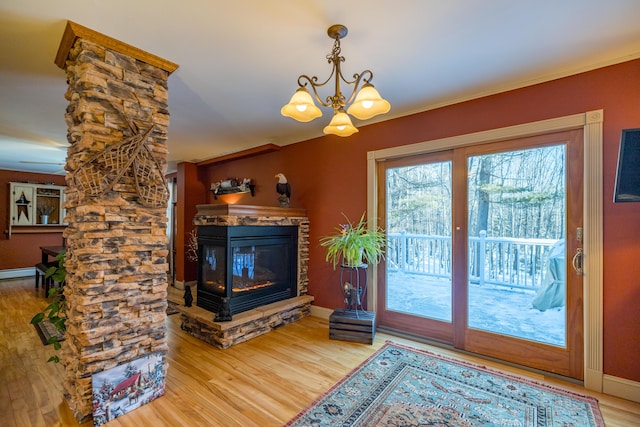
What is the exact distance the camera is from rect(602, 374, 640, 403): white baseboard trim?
2.12m

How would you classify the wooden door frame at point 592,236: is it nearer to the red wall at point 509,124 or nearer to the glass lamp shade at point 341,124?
the red wall at point 509,124

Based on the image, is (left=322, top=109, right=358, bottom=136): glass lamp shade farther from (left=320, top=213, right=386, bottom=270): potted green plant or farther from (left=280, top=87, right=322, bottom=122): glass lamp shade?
(left=320, top=213, right=386, bottom=270): potted green plant

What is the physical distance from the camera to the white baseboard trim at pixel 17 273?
254 inches

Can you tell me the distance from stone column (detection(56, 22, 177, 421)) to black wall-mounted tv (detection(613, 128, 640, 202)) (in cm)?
309

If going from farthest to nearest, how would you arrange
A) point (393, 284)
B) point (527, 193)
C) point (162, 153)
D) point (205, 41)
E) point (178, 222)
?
point (178, 222), point (393, 284), point (527, 193), point (162, 153), point (205, 41)

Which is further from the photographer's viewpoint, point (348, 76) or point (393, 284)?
point (393, 284)

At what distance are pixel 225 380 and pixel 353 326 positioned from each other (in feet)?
4.54

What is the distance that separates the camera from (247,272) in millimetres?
3531

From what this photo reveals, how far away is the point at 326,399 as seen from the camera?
2.13 m

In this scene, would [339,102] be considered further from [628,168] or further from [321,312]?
[321,312]

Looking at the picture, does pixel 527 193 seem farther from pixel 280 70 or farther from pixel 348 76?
pixel 280 70

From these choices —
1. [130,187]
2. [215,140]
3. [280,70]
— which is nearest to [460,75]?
[280,70]

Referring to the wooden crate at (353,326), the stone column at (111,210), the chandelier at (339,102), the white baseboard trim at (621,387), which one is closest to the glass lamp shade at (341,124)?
the chandelier at (339,102)

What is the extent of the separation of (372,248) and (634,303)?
2.02 metres
